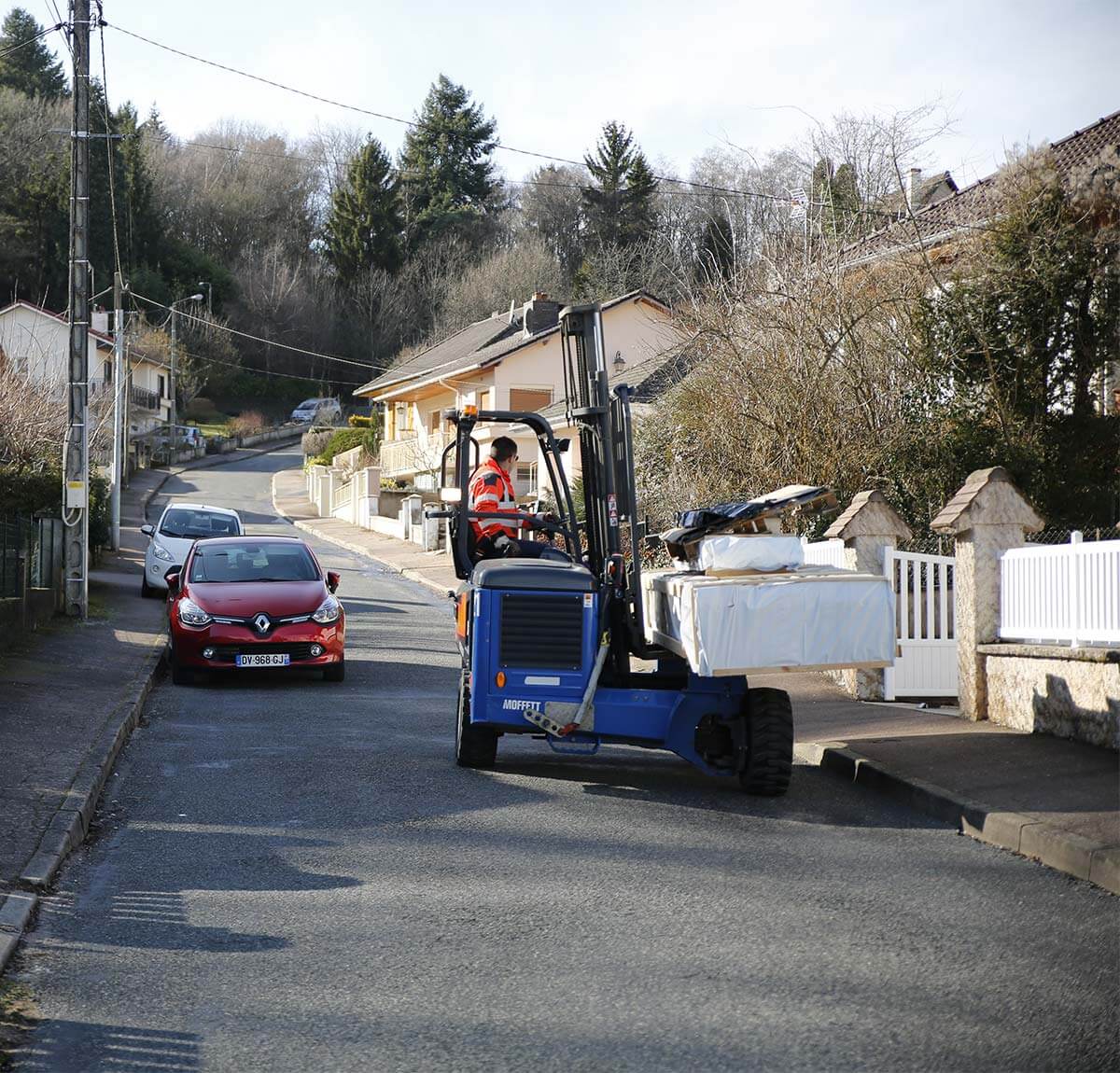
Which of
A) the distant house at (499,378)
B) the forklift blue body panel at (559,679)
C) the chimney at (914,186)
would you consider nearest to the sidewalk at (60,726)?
the forklift blue body panel at (559,679)

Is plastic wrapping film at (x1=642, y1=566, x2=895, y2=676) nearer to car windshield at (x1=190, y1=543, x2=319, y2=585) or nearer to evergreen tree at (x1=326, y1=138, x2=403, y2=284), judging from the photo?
car windshield at (x1=190, y1=543, x2=319, y2=585)

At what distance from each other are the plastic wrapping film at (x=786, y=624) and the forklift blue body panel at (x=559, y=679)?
0.93 metres

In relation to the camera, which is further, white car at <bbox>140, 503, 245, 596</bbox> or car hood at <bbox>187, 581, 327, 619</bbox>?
white car at <bbox>140, 503, 245, 596</bbox>

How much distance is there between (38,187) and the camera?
241 feet

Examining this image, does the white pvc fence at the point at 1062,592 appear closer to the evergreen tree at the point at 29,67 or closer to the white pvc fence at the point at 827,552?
the white pvc fence at the point at 827,552

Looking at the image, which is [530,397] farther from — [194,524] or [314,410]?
[314,410]

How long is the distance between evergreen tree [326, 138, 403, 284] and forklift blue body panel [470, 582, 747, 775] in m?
80.4

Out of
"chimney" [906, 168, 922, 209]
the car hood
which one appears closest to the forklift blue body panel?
the car hood

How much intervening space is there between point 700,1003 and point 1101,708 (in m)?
6.18

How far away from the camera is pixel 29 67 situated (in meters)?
83.5

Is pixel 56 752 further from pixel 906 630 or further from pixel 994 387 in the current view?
pixel 994 387

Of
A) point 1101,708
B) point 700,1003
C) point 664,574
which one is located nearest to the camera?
point 700,1003

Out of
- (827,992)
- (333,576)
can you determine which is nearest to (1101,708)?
(827,992)

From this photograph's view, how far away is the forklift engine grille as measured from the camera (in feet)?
29.8
